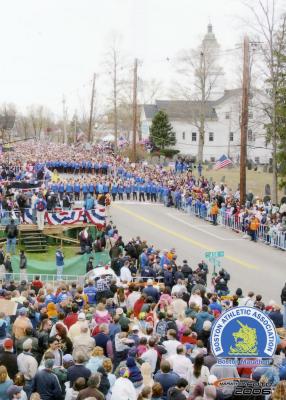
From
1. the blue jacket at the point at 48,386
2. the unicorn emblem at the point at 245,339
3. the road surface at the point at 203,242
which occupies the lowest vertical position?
Answer: the road surface at the point at 203,242

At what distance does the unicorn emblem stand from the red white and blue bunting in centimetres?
2134

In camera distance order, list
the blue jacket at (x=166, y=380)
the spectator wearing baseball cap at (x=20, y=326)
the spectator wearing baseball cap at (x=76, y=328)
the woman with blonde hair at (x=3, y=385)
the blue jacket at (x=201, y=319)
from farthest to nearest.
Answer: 1. the blue jacket at (x=201, y=319)
2. the spectator wearing baseball cap at (x=20, y=326)
3. the spectator wearing baseball cap at (x=76, y=328)
4. the blue jacket at (x=166, y=380)
5. the woman with blonde hair at (x=3, y=385)

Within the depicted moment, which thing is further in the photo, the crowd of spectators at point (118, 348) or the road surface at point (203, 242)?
the road surface at point (203, 242)

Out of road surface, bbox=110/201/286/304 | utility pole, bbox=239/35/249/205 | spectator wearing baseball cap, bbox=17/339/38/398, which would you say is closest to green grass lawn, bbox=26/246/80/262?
road surface, bbox=110/201/286/304

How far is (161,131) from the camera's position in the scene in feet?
269

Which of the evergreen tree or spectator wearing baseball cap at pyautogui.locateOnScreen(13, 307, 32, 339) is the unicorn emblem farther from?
the evergreen tree

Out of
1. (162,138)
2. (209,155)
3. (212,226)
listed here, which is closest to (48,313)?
(212,226)

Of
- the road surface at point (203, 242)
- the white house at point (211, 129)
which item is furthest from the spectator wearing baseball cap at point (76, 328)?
the white house at point (211, 129)

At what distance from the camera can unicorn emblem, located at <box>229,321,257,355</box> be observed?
10141 millimetres

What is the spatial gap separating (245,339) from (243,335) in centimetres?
6

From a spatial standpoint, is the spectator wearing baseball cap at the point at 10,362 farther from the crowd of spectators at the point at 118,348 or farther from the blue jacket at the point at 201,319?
the blue jacket at the point at 201,319

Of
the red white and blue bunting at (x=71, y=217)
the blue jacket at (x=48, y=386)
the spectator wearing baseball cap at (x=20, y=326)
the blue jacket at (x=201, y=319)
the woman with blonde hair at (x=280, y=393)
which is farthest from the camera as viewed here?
the red white and blue bunting at (x=71, y=217)

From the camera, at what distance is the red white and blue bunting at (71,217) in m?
31.2

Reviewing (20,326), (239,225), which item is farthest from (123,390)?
(239,225)
